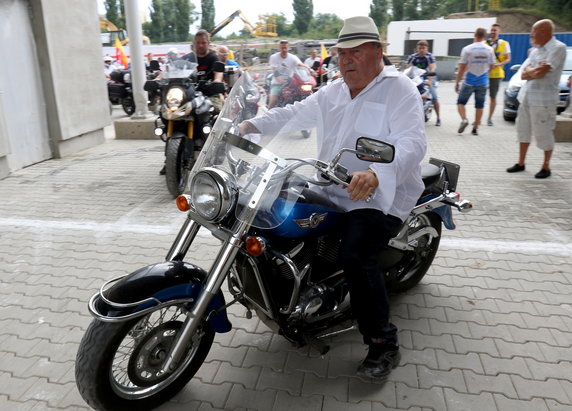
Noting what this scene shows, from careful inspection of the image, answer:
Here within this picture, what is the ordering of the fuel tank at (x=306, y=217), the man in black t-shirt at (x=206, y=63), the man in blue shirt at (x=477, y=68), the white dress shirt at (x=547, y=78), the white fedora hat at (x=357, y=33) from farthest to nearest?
the man in blue shirt at (x=477, y=68)
the man in black t-shirt at (x=206, y=63)
the white dress shirt at (x=547, y=78)
the white fedora hat at (x=357, y=33)
the fuel tank at (x=306, y=217)

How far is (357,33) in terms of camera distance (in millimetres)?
2709

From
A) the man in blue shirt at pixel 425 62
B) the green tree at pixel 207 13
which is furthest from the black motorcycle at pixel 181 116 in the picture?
the green tree at pixel 207 13

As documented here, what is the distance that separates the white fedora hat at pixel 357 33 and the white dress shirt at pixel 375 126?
0.70ft

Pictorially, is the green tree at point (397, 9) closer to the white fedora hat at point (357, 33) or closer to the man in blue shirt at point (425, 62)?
the man in blue shirt at point (425, 62)

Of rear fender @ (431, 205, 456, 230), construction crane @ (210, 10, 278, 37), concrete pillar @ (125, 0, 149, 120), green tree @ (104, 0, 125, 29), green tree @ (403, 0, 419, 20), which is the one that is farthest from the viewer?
green tree @ (104, 0, 125, 29)

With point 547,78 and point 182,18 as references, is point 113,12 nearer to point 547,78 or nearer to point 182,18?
point 182,18

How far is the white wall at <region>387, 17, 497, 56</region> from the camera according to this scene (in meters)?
31.3

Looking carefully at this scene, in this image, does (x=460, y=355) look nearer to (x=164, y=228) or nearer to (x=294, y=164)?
(x=294, y=164)

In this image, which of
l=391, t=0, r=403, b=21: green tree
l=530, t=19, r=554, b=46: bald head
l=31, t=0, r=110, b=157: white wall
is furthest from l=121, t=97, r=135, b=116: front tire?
l=391, t=0, r=403, b=21: green tree

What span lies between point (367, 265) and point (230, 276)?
2.53 ft

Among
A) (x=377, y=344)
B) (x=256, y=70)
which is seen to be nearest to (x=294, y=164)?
(x=256, y=70)

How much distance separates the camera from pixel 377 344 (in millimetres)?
2797

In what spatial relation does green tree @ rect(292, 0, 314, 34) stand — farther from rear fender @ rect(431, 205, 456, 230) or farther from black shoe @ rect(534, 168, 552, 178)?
rear fender @ rect(431, 205, 456, 230)

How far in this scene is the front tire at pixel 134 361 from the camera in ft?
7.45
